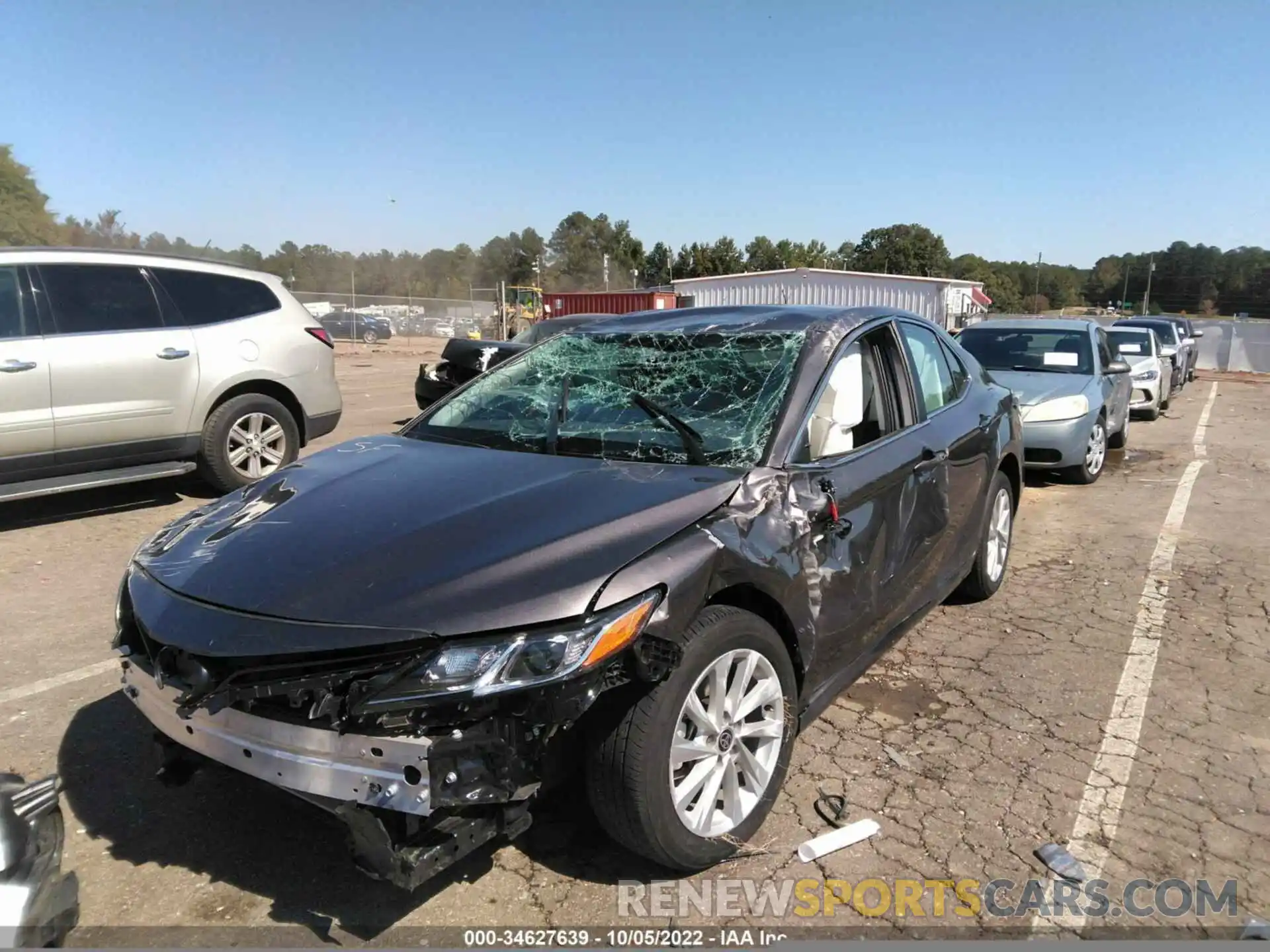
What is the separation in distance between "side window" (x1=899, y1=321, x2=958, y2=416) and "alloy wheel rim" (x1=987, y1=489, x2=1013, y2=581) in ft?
2.47

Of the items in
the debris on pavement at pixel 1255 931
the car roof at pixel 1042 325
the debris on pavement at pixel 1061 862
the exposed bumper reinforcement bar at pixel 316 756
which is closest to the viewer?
the exposed bumper reinforcement bar at pixel 316 756

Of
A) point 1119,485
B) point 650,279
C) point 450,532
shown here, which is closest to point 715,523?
point 450,532

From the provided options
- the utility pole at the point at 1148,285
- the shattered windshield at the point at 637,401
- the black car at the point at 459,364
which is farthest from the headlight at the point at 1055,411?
the utility pole at the point at 1148,285

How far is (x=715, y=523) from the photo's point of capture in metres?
2.57

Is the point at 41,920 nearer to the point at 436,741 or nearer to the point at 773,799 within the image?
the point at 436,741

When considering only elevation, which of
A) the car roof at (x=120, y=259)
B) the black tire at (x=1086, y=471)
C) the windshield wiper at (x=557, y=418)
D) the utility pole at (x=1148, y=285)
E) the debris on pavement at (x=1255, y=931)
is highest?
the utility pole at (x=1148, y=285)

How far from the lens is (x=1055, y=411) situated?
8.09 meters

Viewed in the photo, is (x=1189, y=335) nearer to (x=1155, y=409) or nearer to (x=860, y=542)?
(x=1155, y=409)

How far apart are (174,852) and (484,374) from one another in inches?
91.2

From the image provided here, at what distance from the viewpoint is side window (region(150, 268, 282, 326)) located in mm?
6691

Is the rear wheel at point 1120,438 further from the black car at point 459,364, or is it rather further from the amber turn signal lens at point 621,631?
Result: the amber turn signal lens at point 621,631

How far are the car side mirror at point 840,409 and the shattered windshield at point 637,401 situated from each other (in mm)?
161

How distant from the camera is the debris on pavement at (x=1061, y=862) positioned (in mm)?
2586

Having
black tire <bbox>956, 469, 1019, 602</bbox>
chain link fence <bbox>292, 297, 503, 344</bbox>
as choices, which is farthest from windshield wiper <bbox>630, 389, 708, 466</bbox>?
chain link fence <bbox>292, 297, 503, 344</bbox>
